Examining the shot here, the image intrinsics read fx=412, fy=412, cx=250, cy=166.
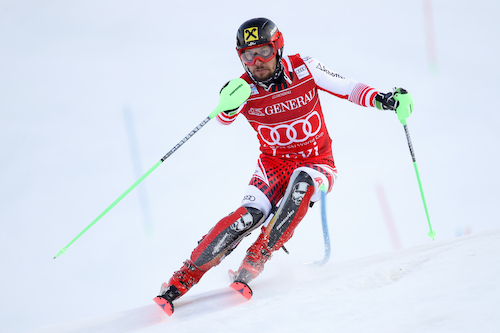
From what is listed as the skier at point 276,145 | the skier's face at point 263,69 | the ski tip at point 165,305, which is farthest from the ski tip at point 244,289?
the skier's face at point 263,69

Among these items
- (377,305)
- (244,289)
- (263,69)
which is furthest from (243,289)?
(263,69)

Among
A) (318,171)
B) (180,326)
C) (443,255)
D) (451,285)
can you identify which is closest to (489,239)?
(443,255)

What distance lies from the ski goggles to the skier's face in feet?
0.07

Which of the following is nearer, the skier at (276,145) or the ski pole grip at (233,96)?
the skier at (276,145)

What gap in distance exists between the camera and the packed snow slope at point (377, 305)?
1.05m

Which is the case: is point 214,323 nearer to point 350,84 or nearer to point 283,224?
point 283,224

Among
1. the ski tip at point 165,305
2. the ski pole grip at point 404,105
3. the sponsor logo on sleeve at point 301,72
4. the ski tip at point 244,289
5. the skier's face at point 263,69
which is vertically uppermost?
the skier's face at point 263,69

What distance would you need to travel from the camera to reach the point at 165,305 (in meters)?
2.01

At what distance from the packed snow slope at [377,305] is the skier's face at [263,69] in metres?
1.22

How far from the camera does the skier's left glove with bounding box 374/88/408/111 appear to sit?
236 cm

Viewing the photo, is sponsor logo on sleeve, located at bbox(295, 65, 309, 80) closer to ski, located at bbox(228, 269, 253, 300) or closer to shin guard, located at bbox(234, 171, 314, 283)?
shin guard, located at bbox(234, 171, 314, 283)

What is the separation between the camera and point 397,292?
4.46 feet

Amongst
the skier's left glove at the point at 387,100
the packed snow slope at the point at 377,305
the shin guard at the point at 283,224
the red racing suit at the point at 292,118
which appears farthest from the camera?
the red racing suit at the point at 292,118

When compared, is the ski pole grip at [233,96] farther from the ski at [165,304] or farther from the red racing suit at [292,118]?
the ski at [165,304]
